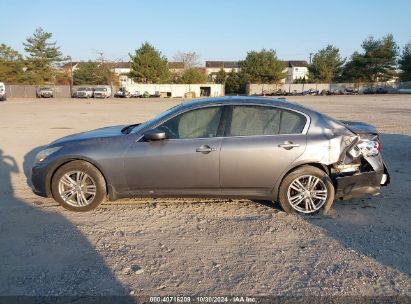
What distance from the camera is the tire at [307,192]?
16.6ft

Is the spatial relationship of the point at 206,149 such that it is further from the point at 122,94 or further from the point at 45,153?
the point at 122,94

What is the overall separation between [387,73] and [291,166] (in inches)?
3335

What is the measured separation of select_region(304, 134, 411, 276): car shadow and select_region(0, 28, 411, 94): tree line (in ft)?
244

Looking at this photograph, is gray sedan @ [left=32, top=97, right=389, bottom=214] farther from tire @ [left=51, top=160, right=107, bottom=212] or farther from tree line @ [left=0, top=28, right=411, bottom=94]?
tree line @ [left=0, top=28, right=411, bottom=94]

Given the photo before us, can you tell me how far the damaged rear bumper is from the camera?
5094 mm

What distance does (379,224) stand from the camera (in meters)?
4.73

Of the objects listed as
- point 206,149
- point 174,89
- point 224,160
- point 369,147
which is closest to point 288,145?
point 224,160

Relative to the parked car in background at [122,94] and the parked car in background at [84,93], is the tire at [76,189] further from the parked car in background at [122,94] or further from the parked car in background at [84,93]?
the parked car in background at [122,94]

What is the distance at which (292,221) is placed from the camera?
4863 millimetres

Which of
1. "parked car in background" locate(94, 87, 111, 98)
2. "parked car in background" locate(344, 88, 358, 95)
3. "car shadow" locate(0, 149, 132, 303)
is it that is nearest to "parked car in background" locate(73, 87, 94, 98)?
"parked car in background" locate(94, 87, 111, 98)

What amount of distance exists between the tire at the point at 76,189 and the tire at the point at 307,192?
2.42 metres

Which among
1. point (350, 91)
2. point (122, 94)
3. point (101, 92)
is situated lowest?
point (122, 94)

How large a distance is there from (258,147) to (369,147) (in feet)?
5.31

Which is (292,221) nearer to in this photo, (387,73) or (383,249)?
(383,249)
